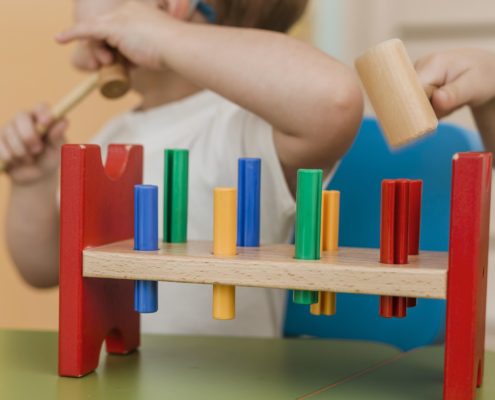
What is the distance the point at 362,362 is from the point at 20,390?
258mm

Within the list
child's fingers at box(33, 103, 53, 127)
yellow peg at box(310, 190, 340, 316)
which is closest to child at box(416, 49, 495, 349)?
yellow peg at box(310, 190, 340, 316)

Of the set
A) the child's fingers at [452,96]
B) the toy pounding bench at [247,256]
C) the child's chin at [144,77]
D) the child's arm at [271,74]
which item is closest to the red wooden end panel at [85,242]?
the toy pounding bench at [247,256]

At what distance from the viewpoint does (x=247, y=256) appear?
538mm

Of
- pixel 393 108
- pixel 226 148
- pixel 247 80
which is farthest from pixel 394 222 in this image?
pixel 226 148

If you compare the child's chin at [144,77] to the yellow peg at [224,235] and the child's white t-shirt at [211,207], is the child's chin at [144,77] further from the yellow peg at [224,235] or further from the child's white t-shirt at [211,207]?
the yellow peg at [224,235]

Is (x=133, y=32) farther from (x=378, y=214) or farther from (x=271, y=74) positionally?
(x=378, y=214)

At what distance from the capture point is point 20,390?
1.76 feet

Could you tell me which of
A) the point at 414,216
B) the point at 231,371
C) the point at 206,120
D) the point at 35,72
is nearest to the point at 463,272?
the point at 414,216

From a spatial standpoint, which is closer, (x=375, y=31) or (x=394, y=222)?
(x=394, y=222)

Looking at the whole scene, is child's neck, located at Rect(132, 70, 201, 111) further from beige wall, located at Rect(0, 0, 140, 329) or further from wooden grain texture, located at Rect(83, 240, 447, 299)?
beige wall, located at Rect(0, 0, 140, 329)

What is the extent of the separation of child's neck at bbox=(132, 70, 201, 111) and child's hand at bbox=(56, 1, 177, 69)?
20cm

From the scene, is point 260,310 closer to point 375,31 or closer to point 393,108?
point 393,108

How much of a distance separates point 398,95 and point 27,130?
486 millimetres

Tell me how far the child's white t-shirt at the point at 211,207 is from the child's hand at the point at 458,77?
198 mm
